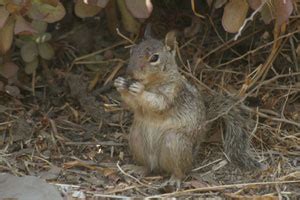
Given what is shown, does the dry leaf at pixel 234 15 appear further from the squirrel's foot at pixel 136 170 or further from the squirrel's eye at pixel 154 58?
the squirrel's foot at pixel 136 170

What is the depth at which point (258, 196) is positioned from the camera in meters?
3.54

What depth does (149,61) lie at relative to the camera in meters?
3.70

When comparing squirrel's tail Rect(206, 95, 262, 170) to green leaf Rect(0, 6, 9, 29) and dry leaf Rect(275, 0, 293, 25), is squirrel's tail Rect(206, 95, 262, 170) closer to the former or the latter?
dry leaf Rect(275, 0, 293, 25)

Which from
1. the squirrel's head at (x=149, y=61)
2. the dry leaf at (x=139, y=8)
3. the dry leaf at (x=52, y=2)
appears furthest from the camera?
the dry leaf at (x=139, y=8)

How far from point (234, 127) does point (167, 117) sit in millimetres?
394

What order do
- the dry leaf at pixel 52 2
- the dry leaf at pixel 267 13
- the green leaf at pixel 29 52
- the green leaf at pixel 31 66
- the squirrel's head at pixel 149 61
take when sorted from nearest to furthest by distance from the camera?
the squirrel's head at pixel 149 61 < the dry leaf at pixel 52 2 < the dry leaf at pixel 267 13 < the green leaf at pixel 29 52 < the green leaf at pixel 31 66

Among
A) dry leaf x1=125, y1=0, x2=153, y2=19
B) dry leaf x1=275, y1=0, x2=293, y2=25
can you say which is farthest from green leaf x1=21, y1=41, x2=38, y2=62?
dry leaf x1=275, y1=0, x2=293, y2=25

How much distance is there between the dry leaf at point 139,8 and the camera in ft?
12.6

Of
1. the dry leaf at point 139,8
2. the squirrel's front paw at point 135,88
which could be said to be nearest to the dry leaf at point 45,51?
the dry leaf at point 139,8

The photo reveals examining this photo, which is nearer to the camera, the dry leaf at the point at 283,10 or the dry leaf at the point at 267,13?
the dry leaf at the point at 283,10

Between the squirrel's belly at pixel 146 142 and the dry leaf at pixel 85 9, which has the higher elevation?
the dry leaf at pixel 85 9

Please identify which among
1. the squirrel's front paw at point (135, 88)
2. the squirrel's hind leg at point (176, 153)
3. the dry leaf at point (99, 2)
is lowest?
the squirrel's hind leg at point (176, 153)

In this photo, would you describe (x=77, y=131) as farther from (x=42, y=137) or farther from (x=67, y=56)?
(x=67, y=56)

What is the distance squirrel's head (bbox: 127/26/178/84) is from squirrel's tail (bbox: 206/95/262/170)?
1.15ft
